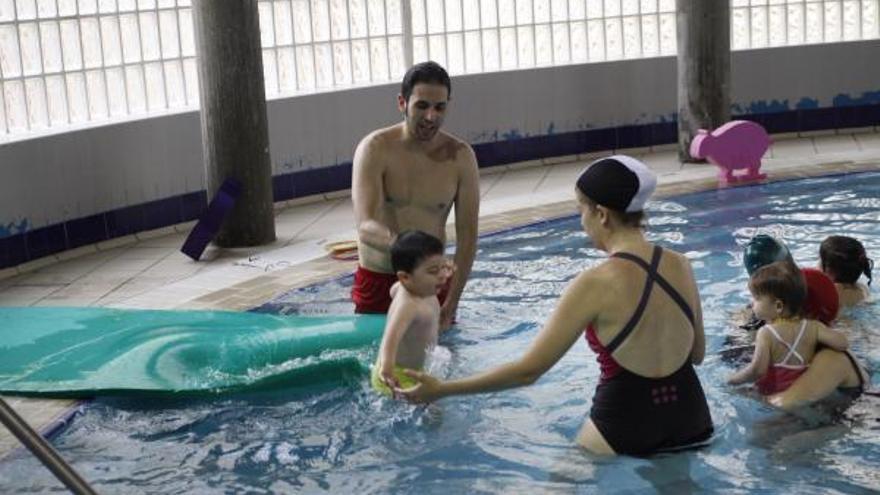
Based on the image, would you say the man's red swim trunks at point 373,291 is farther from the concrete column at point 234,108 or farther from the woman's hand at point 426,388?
the concrete column at point 234,108

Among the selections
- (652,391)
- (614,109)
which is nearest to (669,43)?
(614,109)

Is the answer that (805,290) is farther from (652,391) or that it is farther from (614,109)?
(614,109)

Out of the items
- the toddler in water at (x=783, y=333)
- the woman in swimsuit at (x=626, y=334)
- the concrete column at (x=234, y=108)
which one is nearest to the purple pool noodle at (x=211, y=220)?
the concrete column at (x=234, y=108)

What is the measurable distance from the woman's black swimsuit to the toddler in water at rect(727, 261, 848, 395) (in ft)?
3.95

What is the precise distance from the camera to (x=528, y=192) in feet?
40.9

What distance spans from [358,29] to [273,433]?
728 cm

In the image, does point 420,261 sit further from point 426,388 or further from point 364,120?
point 364,120

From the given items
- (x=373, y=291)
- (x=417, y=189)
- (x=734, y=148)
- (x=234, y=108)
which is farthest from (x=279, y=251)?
(x=734, y=148)

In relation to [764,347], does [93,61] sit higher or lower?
higher

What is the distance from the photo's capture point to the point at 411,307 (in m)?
6.03

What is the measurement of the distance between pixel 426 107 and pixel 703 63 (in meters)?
7.24

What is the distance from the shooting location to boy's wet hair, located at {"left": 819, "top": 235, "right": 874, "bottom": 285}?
284 inches

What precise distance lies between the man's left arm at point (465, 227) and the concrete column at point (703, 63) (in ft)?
21.9

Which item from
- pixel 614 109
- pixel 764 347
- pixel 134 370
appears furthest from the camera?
pixel 614 109
